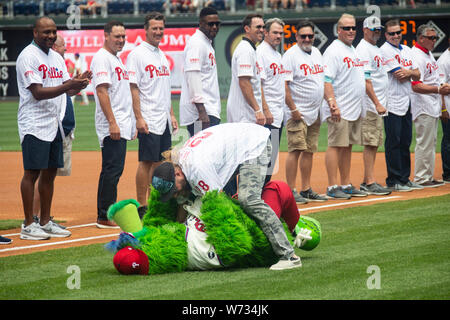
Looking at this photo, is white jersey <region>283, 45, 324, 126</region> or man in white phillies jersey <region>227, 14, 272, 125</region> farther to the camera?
white jersey <region>283, 45, 324, 126</region>

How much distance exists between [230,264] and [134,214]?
1.03m

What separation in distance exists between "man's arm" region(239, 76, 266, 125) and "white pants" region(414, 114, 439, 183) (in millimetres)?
3463

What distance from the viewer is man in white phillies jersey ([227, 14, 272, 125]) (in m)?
10.5

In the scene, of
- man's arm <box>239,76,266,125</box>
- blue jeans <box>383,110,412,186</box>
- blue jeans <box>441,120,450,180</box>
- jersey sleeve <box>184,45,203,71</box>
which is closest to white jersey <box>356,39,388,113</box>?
blue jeans <box>383,110,412,186</box>

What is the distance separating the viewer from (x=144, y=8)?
36312 mm

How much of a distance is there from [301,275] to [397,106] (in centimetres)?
657

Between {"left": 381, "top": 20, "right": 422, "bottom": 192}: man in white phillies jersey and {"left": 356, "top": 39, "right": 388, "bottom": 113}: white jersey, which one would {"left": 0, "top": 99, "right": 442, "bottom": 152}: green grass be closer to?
A: {"left": 381, "top": 20, "right": 422, "bottom": 192}: man in white phillies jersey

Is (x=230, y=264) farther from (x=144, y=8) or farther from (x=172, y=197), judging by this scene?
(x=144, y=8)

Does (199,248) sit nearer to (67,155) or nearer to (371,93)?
(67,155)

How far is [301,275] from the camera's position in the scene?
6.43m

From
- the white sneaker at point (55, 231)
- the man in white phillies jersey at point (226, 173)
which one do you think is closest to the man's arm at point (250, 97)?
the white sneaker at point (55, 231)

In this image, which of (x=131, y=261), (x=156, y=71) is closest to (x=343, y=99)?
(x=156, y=71)

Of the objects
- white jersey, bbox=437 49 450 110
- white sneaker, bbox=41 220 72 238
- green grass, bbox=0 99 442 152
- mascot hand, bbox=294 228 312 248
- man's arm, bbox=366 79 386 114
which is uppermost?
→ white jersey, bbox=437 49 450 110

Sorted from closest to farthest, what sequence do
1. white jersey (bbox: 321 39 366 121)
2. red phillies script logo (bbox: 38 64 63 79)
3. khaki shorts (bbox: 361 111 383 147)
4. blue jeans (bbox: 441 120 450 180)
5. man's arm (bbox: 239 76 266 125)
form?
red phillies script logo (bbox: 38 64 63 79) → man's arm (bbox: 239 76 266 125) → white jersey (bbox: 321 39 366 121) → khaki shorts (bbox: 361 111 383 147) → blue jeans (bbox: 441 120 450 180)
